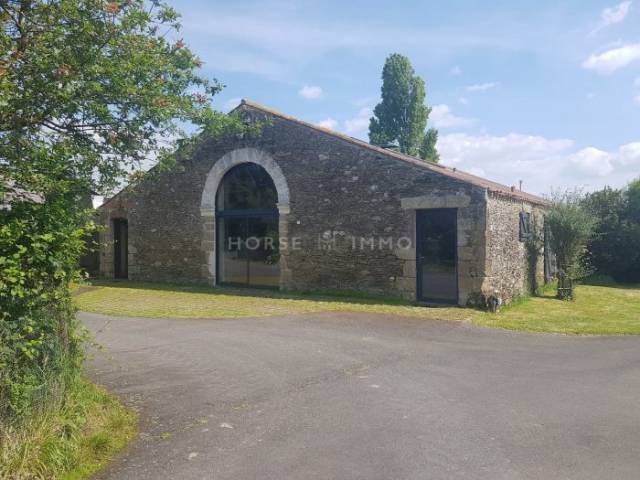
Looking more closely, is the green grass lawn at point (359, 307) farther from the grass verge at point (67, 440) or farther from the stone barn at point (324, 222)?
the grass verge at point (67, 440)

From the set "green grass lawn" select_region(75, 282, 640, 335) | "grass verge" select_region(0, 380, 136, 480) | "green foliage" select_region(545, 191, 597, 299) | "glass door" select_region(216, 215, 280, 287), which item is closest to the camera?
"grass verge" select_region(0, 380, 136, 480)

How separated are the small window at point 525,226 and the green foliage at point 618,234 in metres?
6.16

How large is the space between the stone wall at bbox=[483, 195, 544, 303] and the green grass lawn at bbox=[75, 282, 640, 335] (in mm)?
491

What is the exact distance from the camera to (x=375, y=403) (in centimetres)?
517

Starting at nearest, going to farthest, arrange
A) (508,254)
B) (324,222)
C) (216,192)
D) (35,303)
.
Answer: (35,303) < (508,254) < (324,222) < (216,192)

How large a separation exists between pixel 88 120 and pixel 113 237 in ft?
44.4

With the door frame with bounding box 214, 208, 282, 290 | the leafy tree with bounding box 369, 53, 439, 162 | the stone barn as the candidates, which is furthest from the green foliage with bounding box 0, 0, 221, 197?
the leafy tree with bounding box 369, 53, 439, 162

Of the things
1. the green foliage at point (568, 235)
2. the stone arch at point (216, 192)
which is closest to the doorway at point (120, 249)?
the stone arch at point (216, 192)

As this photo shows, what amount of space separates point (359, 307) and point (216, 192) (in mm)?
6619

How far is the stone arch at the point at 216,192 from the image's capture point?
1402cm

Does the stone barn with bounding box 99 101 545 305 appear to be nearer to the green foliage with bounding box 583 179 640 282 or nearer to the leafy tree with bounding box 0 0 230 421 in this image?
the leafy tree with bounding box 0 0 230 421

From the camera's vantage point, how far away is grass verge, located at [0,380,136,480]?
3.51 meters

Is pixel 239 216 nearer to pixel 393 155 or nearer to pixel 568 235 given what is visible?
pixel 393 155

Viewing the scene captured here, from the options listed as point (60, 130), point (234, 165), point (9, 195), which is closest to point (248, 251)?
point (234, 165)
